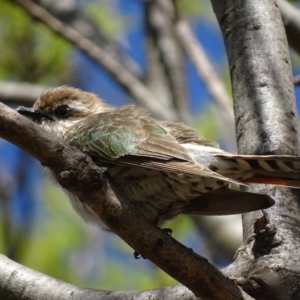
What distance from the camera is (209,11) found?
1056cm

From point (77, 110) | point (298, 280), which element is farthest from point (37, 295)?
point (77, 110)

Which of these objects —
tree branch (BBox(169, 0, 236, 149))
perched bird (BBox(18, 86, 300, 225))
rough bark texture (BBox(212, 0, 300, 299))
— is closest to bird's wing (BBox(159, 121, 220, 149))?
perched bird (BBox(18, 86, 300, 225))

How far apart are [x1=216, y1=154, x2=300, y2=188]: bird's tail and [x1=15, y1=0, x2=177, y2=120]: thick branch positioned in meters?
3.93

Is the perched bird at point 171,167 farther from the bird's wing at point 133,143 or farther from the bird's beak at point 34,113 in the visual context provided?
the bird's beak at point 34,113

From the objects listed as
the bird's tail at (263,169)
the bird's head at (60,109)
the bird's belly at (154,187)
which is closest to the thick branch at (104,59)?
the bird's head at (60,109)

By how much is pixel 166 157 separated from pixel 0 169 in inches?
199

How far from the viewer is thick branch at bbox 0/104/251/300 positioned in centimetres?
339

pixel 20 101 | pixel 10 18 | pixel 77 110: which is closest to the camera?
pixel 77 110

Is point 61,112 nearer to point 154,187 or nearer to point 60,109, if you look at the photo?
point 60,109

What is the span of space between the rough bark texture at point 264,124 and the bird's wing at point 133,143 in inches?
18.4

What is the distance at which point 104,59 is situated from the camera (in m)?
8.55

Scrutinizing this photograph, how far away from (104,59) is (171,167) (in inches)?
185

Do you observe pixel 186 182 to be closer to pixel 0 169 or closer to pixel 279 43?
pixel 279 43

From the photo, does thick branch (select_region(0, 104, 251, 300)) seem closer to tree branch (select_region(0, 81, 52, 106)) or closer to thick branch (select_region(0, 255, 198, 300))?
thick branch (select_region(0, 255, 198, 300))
